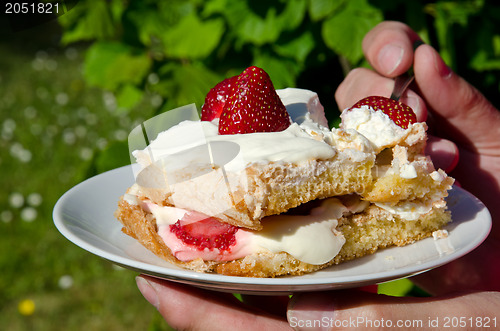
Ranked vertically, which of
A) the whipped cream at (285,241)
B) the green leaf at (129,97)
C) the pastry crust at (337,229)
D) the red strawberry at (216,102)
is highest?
the red strawberry at (216,102)

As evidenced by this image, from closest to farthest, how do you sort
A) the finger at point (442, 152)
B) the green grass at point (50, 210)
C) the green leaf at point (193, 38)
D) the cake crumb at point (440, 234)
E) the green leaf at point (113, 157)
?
the cake crumb at point (440, 234), the finger at point (442, 152), the green leaf at point (113, 157), the green leaf at point (193, 38), the green grass at point (50, 210)

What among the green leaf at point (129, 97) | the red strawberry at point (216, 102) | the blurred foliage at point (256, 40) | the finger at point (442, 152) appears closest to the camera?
the red strawberry at point (216, 102)

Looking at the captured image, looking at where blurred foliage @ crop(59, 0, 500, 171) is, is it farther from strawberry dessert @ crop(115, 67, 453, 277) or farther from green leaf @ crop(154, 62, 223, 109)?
strawberry dessert @ crop(115, 67, 453, 277)

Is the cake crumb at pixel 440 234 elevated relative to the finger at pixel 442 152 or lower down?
elevated

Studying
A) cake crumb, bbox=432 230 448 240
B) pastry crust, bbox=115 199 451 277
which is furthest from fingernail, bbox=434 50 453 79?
cake crumb, bbox=432 230 448 240

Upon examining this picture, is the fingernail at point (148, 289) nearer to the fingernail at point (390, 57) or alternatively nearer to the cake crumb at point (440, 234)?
the cake crumb at point (440, 234)

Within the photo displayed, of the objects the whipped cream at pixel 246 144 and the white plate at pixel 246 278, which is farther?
the whipped cream at pixel 246 144

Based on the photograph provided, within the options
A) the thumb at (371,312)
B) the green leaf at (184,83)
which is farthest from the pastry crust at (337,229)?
the green leaf at (184,83)
